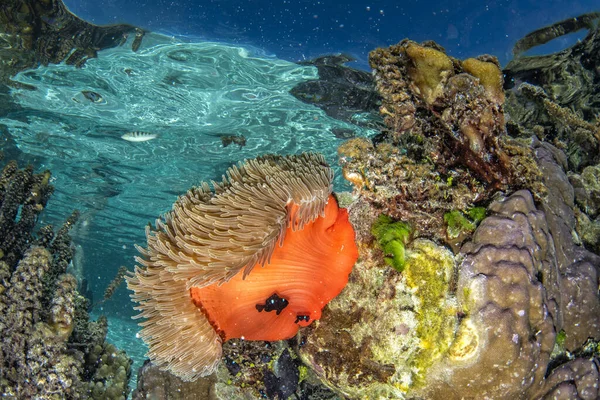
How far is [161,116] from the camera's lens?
12891 mm

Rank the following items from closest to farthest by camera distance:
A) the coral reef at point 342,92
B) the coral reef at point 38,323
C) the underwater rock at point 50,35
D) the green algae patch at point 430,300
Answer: the green algae patch at point 430,300
the coral reef at point 38,323
the underwater rock at point 50,35
the coral reef at point 342,92

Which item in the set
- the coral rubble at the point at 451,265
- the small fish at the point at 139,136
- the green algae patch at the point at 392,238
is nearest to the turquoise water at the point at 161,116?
the small fish at the point at 139,136

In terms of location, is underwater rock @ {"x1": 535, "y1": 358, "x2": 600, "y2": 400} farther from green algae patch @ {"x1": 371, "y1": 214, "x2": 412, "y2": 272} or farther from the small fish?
the small fish

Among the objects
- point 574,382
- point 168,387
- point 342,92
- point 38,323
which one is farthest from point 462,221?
point 342,92

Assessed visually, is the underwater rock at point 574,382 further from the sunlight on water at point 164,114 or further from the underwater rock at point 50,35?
the underwater rock at point 50,35

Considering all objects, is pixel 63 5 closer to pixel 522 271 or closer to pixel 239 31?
pixel 239 31

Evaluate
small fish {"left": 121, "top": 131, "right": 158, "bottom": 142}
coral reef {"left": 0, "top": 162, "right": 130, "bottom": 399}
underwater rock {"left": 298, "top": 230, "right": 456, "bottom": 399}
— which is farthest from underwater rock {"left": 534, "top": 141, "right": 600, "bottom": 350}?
small fish {"left": 121, "top": 131, "right": 158, "bottom": 142}

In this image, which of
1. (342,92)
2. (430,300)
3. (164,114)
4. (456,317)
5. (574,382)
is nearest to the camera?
(456,317)

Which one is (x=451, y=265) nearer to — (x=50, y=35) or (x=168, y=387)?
(x=168, y=387)

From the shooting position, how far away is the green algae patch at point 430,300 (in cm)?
321

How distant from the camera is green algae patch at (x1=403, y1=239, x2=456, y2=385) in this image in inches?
126

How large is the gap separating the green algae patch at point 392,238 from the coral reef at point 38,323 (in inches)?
174

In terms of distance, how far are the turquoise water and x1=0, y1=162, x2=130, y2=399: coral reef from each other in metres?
5.55

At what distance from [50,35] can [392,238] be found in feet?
33.5
